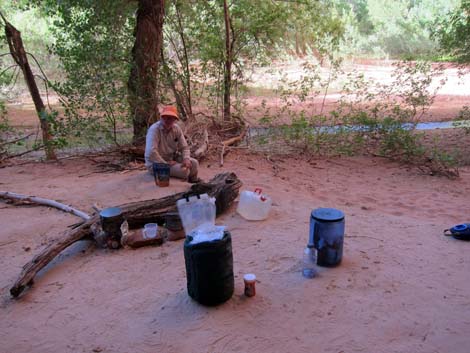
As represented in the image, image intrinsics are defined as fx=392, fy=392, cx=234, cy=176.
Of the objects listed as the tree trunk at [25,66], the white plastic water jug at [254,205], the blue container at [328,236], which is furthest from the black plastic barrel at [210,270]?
the tree trunk at [25,66]

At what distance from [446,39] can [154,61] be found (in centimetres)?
588

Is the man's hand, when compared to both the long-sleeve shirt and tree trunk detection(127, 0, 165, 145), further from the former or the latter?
tree trunk detection(127, 0, 165, 145)

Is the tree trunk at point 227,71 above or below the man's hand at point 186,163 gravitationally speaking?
above

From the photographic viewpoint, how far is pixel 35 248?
3.64 meters

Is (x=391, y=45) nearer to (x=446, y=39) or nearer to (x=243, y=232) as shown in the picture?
(x=446, y=39)

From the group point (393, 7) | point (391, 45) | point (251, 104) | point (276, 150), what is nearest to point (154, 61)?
point (276, 150)

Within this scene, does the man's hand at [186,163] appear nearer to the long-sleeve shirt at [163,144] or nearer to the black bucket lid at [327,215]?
the long-sleeve shirt at [163,144]

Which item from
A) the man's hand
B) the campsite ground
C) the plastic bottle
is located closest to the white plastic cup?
the campsite ground

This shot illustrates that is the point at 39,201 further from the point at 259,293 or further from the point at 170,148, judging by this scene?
the point at 259,293

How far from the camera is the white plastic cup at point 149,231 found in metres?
3.59

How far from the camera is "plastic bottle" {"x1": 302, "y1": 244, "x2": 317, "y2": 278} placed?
2.92 metres

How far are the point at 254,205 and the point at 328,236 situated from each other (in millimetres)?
1202

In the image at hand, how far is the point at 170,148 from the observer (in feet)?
17.8

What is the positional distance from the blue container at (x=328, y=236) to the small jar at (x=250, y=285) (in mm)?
646
